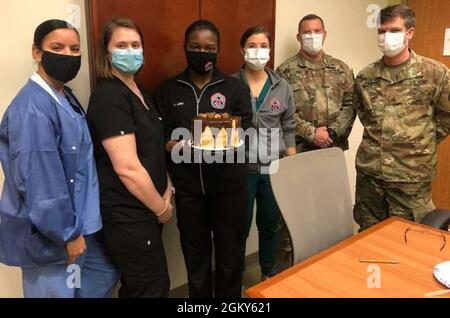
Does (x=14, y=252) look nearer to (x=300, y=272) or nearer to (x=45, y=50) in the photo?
(x=45, y=50)

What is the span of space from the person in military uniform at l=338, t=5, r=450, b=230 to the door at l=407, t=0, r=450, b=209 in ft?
4.54

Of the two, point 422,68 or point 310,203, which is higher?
point 422,68

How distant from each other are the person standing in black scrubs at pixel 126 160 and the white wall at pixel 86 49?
27cm

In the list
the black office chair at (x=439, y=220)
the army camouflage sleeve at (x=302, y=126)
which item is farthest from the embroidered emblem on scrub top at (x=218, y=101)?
the black office chair at (x=439, y=220)

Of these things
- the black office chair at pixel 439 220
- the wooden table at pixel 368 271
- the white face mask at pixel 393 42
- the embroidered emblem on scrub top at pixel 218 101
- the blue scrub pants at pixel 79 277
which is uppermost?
the white face mask at pixel 393 42

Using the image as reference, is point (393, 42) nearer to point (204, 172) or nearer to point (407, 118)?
point (407, 118)

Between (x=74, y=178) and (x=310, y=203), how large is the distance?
3.21ft

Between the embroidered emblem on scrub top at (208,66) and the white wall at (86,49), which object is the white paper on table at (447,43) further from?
the embroidered emblem on scrub top at (208,66)

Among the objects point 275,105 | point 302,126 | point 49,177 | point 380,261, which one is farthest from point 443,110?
point 49,177

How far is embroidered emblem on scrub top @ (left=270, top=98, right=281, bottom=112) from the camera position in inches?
89.1

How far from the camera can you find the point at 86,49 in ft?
5.98

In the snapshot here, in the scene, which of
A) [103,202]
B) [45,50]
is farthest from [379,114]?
[45,50]

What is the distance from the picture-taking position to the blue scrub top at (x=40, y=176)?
1.31 m

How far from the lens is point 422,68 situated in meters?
2.12
